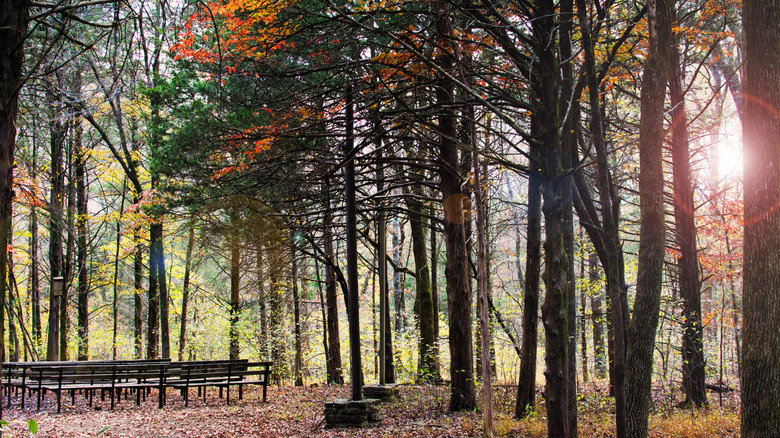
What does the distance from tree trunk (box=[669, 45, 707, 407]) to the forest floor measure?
602 mm

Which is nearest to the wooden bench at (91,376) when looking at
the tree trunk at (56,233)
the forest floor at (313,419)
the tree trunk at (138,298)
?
the forest floor at (313,419)

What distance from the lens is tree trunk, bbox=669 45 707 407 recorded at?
33.6 feet

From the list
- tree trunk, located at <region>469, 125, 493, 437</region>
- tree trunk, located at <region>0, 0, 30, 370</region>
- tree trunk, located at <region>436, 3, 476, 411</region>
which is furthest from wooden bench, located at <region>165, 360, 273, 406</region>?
tree trunk, located at <region>0, 0, 30, 370</region>

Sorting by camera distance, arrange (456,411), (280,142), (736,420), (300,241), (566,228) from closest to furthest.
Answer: (566,228) → (736,420) → (456,411) → (280,142) → (300,241)

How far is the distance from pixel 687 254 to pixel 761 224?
254 inches

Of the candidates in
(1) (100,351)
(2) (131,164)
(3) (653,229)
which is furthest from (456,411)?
(1) (100,351)

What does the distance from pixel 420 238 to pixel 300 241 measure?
3434mm

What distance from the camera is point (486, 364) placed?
24.2ft

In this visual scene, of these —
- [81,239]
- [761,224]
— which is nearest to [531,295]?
[761,224]

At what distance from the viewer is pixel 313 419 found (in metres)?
9.75

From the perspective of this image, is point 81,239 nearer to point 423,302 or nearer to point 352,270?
point 423,302

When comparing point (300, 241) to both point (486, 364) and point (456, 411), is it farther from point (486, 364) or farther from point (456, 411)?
point (486, 364)

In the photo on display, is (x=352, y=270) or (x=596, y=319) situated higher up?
(x=352, y=270)

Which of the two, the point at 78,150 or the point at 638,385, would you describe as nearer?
the point at 638,385
